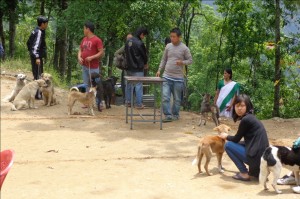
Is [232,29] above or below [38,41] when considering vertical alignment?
above

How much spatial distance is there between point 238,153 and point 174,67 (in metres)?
3.79

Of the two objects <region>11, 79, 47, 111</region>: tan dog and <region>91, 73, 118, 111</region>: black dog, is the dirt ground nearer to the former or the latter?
<region>11, 79, 47, 111</region>: tan dog

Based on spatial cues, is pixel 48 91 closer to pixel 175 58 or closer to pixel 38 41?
pixel 38 41

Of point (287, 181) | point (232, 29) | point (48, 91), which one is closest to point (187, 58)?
point (48, 91)

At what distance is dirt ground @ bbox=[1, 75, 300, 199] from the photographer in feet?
18.0

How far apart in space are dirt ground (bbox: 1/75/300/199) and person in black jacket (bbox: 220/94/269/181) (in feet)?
0.71

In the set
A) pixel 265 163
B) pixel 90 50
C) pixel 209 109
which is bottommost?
pixel 265 163

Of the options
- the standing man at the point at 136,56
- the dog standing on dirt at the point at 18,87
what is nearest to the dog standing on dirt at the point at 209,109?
the standing man at the point at 136,56

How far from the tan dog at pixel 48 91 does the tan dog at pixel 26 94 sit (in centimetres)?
10

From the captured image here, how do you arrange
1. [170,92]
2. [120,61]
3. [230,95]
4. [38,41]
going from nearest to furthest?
[230,95]
[170,92]
[38,41]
[120,61]

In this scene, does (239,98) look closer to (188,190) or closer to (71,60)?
(188,190)

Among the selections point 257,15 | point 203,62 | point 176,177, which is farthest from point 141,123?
point 203,62

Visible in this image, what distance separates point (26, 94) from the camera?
10438 mm

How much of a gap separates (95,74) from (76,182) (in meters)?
4.71
